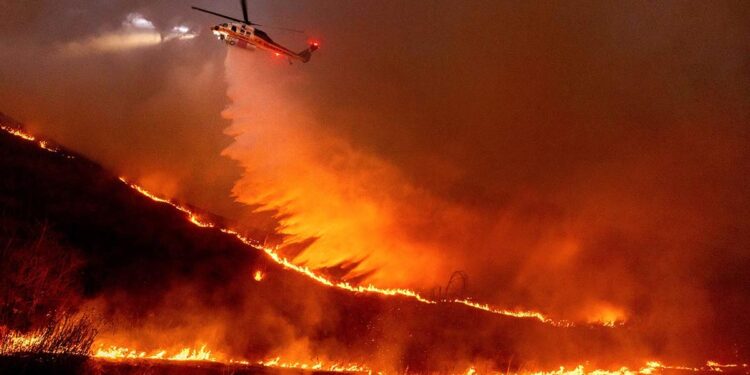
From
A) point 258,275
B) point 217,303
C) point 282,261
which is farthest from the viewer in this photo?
point 282,261

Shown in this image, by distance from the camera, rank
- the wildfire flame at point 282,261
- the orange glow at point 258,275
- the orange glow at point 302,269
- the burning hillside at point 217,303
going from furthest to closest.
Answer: the orange glow at point 302,269 → the wildfire flame at point 282,261 → the orange glow at point 258,275 → the burning hillside at point 217,303

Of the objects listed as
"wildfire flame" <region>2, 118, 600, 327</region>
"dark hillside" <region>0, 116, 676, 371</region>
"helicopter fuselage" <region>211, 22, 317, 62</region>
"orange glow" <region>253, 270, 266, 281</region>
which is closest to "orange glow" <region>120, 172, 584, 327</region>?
"wildfire flame" <region>2, 118, 600, 327</region>

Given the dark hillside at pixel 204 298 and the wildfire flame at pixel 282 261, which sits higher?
the wildfire flame at pixel 282 261

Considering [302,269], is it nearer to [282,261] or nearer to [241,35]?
[282,261]

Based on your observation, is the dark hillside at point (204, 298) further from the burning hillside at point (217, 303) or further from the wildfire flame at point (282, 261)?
the wildfire flame at point (282, 261)

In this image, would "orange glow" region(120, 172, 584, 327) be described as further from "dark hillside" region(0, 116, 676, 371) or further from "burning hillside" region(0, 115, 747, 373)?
"dark hillside" region(0, 116, 676, 371)

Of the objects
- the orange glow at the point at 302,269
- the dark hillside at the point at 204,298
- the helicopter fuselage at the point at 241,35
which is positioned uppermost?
the helicopter fuselage at the point at 241,35

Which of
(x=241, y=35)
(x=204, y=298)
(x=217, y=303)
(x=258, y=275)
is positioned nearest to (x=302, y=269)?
(x=258, y=275)

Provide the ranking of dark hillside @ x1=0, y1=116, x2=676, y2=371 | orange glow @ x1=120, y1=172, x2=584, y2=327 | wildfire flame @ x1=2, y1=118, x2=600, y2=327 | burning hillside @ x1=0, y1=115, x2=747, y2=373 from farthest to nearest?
1. orange glow @ x1=120, y1=172, x2=584, y2=327
2. wildfire flame @ x1=2, y1=118, x2=600, y2=327
3. dark hillside @ x1=0, y1=116, x2=676, y2=371
4. burning hillside @ x1=0, y1=115, x2=747, y2=373

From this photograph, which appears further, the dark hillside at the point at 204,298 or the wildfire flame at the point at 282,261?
the wildfire flame at the point at 282,261

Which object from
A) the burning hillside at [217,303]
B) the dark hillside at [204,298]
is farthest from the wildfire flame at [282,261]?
the dark hillside at [204,298]

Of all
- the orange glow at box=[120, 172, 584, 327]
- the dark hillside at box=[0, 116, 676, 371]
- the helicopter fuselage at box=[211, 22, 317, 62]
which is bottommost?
the dark hillside at box=[0, 116, 676, 371]

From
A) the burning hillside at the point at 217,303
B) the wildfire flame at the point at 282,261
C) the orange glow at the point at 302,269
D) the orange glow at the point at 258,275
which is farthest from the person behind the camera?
the orange glow at the point at 302,269

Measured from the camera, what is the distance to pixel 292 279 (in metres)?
31.5
